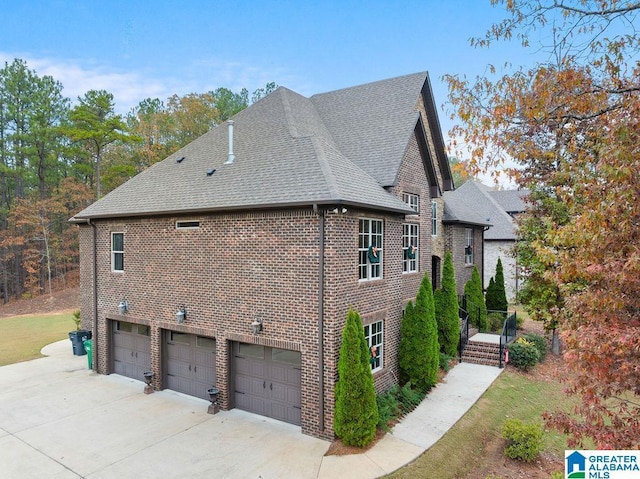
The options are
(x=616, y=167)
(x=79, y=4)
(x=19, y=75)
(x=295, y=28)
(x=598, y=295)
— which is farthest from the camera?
(x=19, y=75)

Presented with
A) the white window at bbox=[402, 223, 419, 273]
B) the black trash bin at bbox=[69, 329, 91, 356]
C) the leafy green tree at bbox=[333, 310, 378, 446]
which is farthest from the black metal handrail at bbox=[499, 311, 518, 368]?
the black trash bin at bbox=[69, 329, 91, 356]

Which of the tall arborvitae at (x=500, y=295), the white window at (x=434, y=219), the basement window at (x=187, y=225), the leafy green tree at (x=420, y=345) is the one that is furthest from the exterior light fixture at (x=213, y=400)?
the tall arborvitae at (x=500, y=295)

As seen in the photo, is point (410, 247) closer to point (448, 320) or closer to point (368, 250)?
point (448, 320)

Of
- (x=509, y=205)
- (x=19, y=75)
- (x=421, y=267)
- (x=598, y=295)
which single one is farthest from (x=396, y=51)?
(x=19, y=75)

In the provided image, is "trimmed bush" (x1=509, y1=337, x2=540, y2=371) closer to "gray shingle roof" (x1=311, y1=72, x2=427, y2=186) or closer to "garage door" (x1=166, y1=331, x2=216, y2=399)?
"gray shingle roof" (x1=311, y1=72, x2=427, y2=186)

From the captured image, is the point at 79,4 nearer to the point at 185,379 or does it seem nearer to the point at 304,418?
the point at 185,379

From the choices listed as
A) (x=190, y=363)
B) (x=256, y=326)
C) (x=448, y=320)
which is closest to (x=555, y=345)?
(x=448, y=320)

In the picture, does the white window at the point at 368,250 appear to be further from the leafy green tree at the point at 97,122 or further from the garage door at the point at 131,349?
the leafy green tree at the point at 97,122
